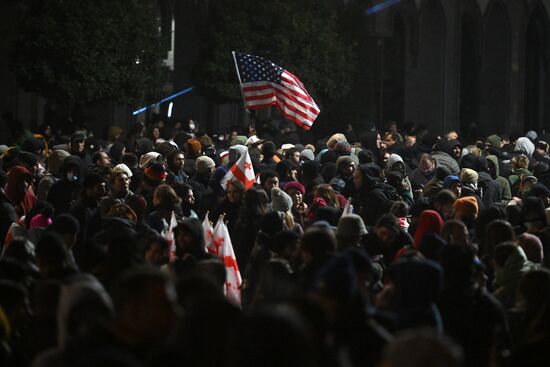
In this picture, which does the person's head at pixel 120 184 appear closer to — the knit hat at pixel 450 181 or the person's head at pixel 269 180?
the person's head at pixel 269 180

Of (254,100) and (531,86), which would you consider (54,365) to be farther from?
(531,86)

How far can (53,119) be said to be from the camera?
2530 cm

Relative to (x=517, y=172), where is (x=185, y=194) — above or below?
below

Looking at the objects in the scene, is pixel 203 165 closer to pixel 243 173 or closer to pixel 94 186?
pixel 243 173

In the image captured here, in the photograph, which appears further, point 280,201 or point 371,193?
point 371,193

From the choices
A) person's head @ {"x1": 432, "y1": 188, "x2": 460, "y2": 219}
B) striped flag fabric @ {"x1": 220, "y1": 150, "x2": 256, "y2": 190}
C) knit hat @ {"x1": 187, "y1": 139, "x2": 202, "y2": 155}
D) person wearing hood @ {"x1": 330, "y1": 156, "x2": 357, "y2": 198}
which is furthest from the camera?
knit hat @ {"x1": 187, "y1": 139, "x2": 202, "y2": 155}

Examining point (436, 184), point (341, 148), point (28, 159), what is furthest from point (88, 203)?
point (341, 148)

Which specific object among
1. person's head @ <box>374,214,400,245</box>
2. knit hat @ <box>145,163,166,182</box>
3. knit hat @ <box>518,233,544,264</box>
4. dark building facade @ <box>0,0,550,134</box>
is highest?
dark building facade @ <box>0,0,550,134</box>

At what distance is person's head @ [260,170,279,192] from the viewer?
45.2 feet

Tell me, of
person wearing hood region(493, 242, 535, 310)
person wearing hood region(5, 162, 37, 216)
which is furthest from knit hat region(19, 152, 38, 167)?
person wearing hood region(493, 242, 535, 310)

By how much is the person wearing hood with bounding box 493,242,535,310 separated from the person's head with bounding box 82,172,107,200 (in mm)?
4080

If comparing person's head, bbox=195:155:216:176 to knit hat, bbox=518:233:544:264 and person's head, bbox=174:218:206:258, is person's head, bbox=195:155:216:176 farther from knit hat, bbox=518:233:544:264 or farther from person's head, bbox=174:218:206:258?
knit hat, bbox=518:233:544:264

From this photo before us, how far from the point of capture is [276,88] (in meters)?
18.5

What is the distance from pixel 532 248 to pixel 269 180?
4473 millimetres
